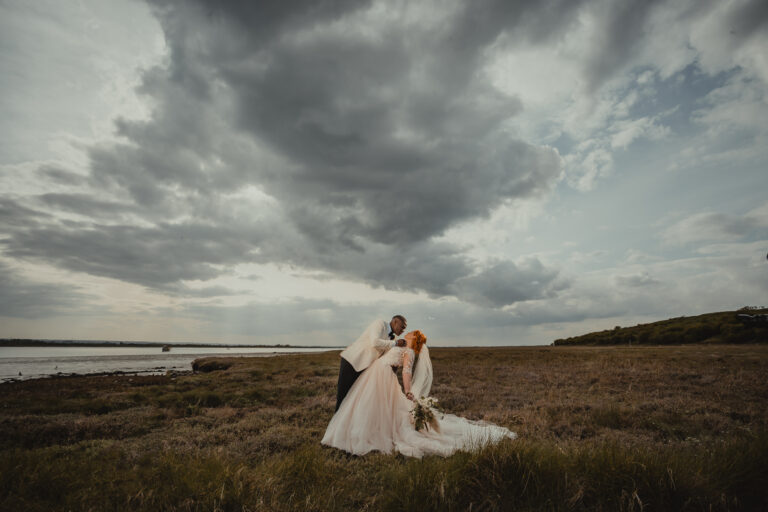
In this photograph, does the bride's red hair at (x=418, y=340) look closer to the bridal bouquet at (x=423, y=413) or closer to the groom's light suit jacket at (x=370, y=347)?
the groom's light suit jacket at (x=370, y=347)

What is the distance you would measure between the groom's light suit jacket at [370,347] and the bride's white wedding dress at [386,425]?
147mm

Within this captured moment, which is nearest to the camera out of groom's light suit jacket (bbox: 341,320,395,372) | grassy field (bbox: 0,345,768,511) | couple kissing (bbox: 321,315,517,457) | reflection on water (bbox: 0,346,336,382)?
grassy field (bbox: 0,345,768,511)

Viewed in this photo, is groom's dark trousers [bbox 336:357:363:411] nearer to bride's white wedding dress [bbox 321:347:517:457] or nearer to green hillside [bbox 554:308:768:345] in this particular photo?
bride's white wedding dress [bbox 321:347:517:457]

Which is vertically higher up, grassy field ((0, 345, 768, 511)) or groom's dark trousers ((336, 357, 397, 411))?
groom's dark trousers ((336, 357, 397, 411))

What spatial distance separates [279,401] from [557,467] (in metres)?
11.3

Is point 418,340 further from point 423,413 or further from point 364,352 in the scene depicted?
point 423,413

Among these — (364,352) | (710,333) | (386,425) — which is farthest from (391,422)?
(710,333)

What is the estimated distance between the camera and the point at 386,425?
720 cm

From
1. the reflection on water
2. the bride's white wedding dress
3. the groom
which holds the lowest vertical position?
the reflection on water

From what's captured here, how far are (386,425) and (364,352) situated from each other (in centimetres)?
160

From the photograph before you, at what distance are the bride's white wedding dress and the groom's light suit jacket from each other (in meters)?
0.15

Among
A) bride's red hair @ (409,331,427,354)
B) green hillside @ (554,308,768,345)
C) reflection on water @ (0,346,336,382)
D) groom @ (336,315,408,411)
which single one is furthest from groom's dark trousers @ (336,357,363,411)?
green hillside @ (554,308,768,345)

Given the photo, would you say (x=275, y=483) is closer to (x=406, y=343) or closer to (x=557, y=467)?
(x=557, y=467)

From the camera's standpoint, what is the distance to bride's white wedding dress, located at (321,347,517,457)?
659cm
